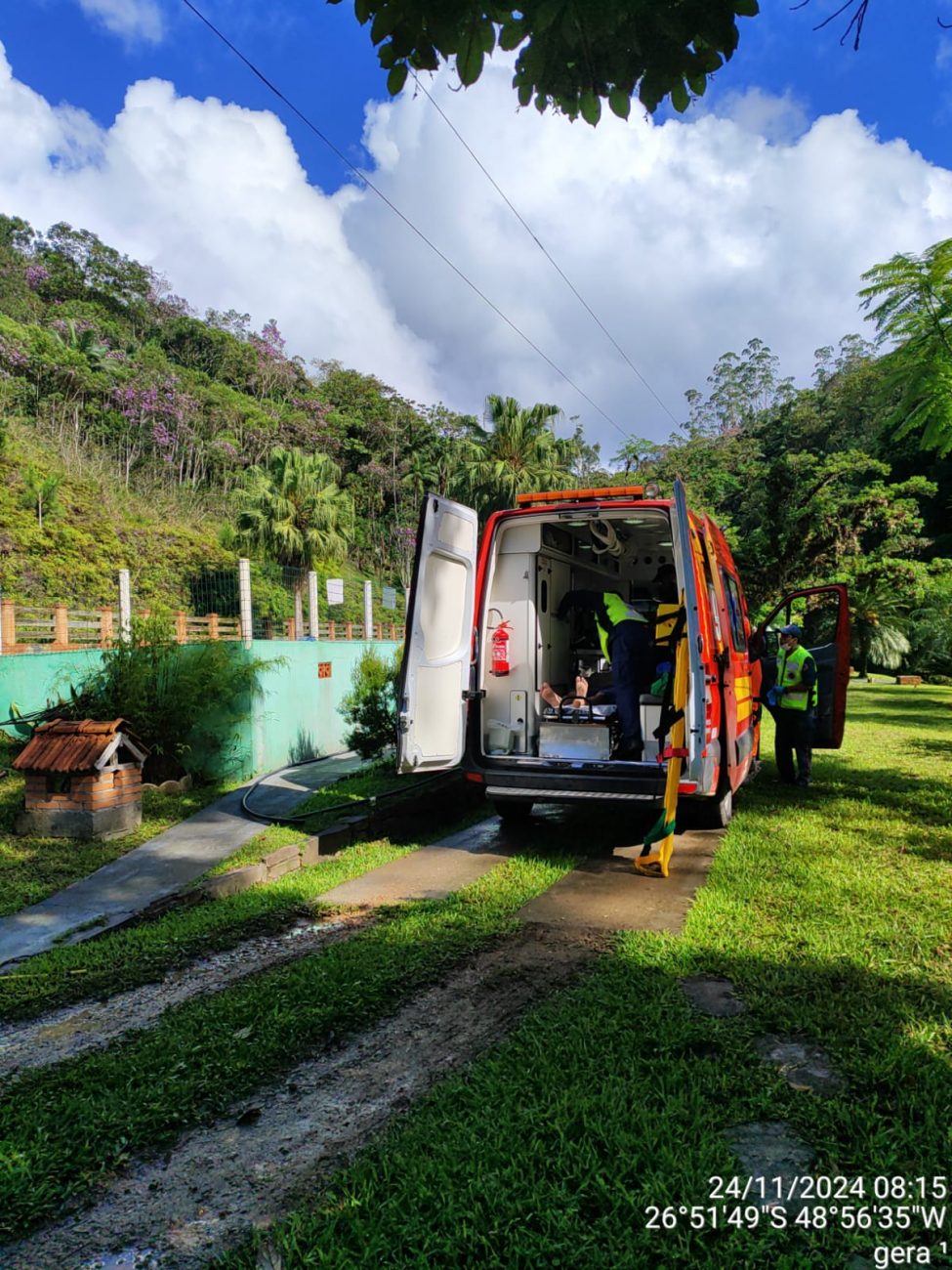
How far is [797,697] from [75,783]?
646 cm

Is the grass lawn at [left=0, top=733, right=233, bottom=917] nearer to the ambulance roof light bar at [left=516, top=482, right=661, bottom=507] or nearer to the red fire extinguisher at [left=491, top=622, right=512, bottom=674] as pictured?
the red fire extinguisher at [left=491, top=622, right=512, bottom=674]

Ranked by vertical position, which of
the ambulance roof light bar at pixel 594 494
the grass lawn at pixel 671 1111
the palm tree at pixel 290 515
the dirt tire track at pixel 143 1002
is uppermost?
the palm tree at pixel 290 515

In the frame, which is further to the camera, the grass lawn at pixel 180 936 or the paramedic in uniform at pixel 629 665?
the paramedic in uniform at pixel 629 665

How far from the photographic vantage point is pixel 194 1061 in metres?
2.84

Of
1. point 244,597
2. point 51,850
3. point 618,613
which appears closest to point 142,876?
point 51,850

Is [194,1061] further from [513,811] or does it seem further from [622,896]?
[513,811]

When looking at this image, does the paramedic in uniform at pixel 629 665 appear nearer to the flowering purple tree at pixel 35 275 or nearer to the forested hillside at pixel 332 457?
the forested hillside at pixel 332 457

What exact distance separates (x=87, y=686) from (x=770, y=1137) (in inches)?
270

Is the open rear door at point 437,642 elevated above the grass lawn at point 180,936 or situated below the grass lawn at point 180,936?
above

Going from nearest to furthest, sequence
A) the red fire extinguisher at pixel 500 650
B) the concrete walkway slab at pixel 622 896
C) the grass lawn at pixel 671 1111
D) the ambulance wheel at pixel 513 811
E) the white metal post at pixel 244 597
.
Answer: the grass lawn at pixel 671 1111 → the concrete walkway slab at pixel 622 896 → the red fire extinguisher at pixel 500 650 → the ambulance wheel at pixel 513 811 → the white metal post at pixel 244 597

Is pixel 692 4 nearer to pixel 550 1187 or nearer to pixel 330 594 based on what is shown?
pixel 550 1187

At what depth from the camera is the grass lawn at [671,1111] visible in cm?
188

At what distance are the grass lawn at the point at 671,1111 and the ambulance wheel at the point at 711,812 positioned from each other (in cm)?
142

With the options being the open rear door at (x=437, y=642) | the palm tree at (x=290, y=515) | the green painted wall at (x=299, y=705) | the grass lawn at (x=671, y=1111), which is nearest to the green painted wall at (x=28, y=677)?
the green painted wall at (x=299, y=705)
